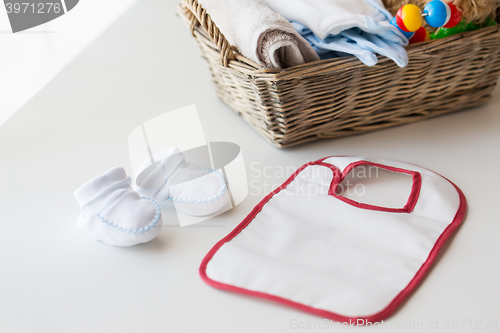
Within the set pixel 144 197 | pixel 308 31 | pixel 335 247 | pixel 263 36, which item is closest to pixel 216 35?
pixel 263 36

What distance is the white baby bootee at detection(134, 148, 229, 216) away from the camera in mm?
757

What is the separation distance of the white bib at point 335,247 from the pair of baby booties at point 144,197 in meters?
0.09

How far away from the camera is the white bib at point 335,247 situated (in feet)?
1.97

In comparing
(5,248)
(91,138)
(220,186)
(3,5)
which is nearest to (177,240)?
(220,186)

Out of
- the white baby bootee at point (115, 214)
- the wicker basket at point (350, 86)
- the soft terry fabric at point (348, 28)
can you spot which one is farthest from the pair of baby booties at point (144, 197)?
the soft terry fabric at point (348, 28)

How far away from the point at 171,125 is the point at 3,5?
48cm

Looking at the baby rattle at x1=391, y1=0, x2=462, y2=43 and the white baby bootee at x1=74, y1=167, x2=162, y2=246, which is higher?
the baby rattle at x1=391, y1=0, x2=462, y2=43

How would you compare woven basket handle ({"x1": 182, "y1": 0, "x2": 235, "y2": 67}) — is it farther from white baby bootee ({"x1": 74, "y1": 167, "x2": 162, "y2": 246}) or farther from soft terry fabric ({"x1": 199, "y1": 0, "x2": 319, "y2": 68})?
white baby bootee ({"x1": 74, "y1": 167, "x2": 162, "y2": 246})

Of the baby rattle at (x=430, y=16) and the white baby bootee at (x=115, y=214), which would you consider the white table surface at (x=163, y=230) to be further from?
the baby rattle at (x=430, y=16)

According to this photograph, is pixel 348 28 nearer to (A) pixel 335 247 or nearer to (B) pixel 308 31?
(B) pixel 308 31

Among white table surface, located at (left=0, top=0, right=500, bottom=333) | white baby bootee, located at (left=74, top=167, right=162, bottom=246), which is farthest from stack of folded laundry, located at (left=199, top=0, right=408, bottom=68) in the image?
white baby bootee, located at (left=74, top=167, right=162, bottom=246)

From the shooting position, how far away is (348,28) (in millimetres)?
832

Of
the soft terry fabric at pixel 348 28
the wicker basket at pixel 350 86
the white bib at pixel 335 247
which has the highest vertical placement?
the soft terry fabric at pixel 348 28

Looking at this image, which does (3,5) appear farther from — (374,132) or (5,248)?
(374,132)
